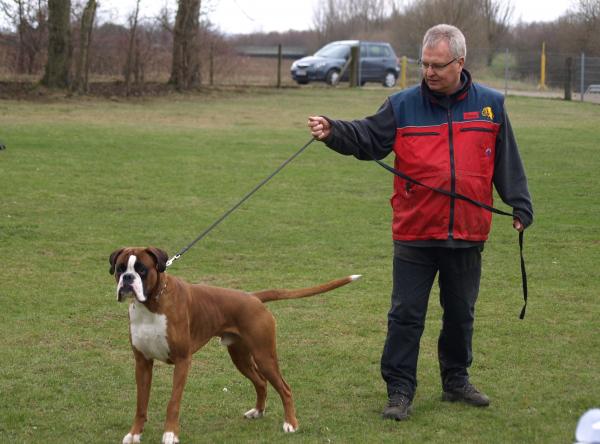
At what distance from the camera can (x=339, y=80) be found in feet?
120

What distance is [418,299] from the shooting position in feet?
18.9

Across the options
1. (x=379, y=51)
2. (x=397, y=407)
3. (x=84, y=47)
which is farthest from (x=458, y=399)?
(x=379, y=51)

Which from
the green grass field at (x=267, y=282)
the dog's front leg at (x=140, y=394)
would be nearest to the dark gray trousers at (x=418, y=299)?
the green grass field at (x=267, y=282)

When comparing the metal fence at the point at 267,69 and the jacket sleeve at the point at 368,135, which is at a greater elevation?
the metal fence at the point at 267,69

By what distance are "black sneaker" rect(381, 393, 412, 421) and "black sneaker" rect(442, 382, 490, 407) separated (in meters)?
0.34

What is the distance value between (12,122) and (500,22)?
38.6 meters

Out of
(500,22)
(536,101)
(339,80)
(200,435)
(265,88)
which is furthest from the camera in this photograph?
(500,22)

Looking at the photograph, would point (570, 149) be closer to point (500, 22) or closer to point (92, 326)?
point (92, 326)

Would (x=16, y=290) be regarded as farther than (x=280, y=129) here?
No

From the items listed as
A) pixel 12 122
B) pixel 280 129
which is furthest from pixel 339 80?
pixel 12 122

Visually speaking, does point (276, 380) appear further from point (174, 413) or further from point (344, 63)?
point (344, 63)

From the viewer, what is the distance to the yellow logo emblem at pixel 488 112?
18.4 feet

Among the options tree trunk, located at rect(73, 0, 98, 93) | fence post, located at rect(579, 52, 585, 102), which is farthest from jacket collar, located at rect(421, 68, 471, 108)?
fence post, located at rect(579, 52, 585, 102)

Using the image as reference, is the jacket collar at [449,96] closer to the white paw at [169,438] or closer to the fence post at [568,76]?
the white paw at [169,438]
